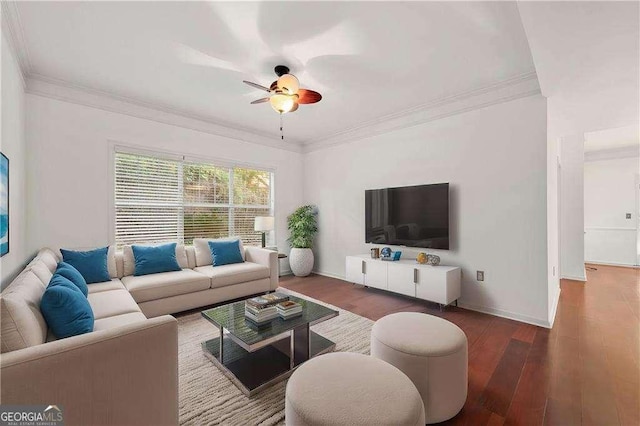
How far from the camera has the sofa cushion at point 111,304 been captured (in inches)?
83.0

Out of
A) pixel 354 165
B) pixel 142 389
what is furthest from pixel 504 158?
pixel 142 389

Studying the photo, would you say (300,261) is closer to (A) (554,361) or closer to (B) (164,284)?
(B) (164,284)

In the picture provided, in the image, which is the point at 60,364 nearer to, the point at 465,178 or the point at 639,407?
the point at 639,407

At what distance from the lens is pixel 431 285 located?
10.8ft

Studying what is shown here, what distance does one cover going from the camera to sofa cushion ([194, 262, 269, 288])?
3387mm

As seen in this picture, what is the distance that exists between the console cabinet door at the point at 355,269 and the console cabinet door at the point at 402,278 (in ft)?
1.55

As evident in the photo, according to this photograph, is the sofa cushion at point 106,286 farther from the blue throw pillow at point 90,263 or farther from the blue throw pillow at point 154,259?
the blue throw pillow at point 154,259

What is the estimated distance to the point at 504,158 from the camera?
3.11 m

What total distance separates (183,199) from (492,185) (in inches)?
164

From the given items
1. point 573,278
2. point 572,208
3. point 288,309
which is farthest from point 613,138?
point 288,309

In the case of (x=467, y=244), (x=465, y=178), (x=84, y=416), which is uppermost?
(x=465, y=178)

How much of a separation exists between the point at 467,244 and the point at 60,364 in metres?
3.69

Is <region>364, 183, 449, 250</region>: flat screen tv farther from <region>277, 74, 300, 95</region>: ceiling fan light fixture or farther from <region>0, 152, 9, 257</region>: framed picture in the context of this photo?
<region>0, 152, 9, 257</region>: framed picture

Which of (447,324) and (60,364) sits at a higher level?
(60,364)
